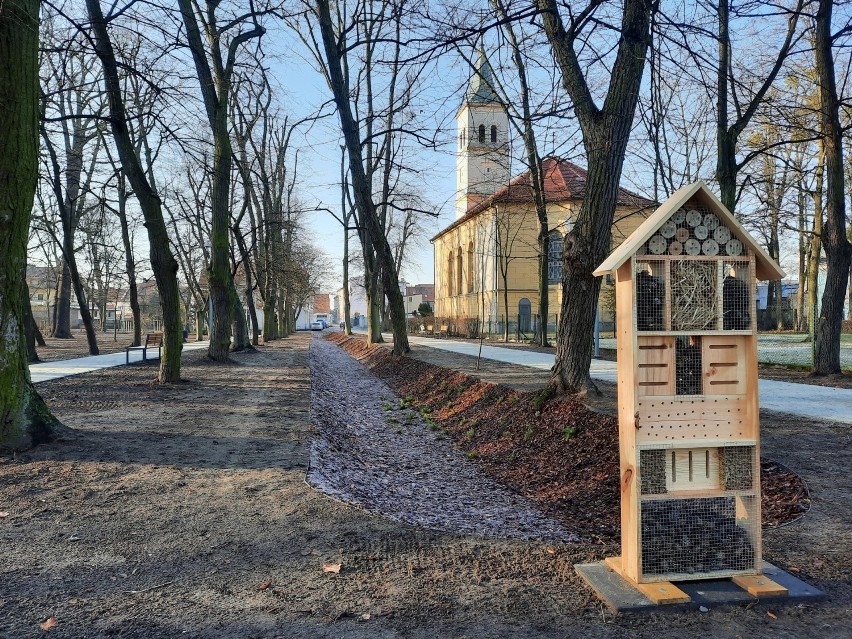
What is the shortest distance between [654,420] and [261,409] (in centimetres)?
774

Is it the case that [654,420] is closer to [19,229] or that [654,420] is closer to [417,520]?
[417,520]

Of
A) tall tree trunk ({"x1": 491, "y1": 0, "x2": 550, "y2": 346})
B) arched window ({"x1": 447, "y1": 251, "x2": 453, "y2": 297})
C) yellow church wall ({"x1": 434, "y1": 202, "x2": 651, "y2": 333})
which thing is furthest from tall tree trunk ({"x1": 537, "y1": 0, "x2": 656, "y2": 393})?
arched window ({"x1": 447, "y1": 251, "x2": 453, "y2": 297})

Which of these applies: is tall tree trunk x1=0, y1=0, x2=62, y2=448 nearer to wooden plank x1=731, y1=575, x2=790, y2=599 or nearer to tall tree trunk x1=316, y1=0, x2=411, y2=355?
wooden plank x1=731, y1=575, x2=790, y2=599

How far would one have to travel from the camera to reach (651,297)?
12.8 ft

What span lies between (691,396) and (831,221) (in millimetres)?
12435

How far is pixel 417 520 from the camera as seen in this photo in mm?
5598

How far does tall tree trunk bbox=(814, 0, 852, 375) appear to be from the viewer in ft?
44.5

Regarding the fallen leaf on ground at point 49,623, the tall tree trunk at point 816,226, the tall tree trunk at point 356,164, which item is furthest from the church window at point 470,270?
the fallen leaf on ground at point 49,623

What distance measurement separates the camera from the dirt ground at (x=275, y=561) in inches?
135

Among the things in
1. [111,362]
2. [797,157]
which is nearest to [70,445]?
[111,362]

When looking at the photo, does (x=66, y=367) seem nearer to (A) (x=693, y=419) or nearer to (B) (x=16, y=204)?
(B) (x=16, y=204)

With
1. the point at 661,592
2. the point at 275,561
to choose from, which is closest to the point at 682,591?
the point at 661,592

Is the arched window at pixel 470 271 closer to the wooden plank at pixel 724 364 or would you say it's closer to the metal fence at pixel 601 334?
the metal fence at pixel 601 334

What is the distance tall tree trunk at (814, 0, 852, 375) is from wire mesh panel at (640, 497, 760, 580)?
1205cm
